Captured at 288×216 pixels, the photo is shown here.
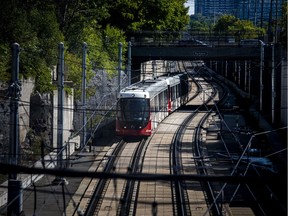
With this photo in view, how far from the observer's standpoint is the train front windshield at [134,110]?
61.6 ft

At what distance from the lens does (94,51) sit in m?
24.2

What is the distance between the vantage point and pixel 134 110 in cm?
1902

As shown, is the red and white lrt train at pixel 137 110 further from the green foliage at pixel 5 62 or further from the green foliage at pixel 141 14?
the green foliage at pixel 141 14

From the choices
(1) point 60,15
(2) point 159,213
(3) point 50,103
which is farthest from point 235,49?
(2) point 159,213

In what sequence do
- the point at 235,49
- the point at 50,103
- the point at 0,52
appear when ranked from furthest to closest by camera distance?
the point at 235,49 → the point at 50,103 → the point at 0,52

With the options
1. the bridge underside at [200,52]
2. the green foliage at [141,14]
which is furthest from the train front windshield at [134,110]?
the green foliage at [141,14]

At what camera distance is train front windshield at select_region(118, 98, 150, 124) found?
18781mm

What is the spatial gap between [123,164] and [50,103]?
234 cm

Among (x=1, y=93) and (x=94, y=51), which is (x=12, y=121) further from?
(x=94, y=51)

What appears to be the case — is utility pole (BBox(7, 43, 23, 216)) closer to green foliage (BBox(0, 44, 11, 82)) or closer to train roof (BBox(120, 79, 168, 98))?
green foliage (BBox(0, 44, 11, 82))

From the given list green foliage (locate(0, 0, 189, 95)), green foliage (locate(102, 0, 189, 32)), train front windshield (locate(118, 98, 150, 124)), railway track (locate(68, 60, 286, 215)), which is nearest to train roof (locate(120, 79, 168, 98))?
train front windshield (locate(118, 98, 150, 124))

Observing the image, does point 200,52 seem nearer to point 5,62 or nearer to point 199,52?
point 199,52

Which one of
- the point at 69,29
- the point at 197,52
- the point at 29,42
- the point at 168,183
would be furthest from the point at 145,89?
the point at 197,52

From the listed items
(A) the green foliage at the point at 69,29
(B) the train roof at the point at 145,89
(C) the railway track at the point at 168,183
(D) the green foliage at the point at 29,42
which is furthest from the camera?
(B) the train roof at the point at 145,89
